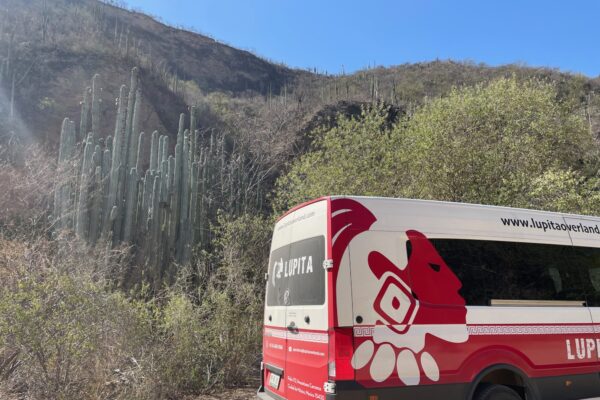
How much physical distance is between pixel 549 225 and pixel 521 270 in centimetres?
89

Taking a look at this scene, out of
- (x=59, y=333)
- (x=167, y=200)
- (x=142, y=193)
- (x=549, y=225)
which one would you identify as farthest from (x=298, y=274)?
(x=142, y=193)

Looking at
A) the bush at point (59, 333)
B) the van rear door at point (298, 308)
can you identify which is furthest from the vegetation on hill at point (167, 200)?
the van rear door at point (298, 308)

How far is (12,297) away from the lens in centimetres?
545

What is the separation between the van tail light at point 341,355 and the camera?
402cm

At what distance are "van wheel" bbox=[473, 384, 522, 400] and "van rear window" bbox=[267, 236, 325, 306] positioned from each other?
6.32 feet

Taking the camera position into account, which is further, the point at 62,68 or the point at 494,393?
the point at 62,68

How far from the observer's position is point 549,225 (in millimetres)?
5801

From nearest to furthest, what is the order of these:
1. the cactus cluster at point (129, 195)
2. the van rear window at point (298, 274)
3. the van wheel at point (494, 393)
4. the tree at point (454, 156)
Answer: the van rear window at point (298, 274) < the van wheel at point (494, 393) < the tree at point (454, 156) < the cactus cluster at point (129, 195)

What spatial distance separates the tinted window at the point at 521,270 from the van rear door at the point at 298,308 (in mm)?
1209

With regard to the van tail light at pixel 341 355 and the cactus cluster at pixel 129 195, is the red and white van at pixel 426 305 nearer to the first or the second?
the van tail light at pixel 341 355

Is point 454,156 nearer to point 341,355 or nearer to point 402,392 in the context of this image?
point 402,392

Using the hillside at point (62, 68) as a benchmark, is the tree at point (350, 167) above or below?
below

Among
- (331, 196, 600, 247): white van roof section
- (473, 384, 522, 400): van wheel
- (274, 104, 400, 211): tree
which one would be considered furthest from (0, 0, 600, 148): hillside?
(473, 384, 522, 400): van wheel

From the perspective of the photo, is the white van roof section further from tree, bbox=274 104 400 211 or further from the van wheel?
tree, bbox=274 104 400 211
